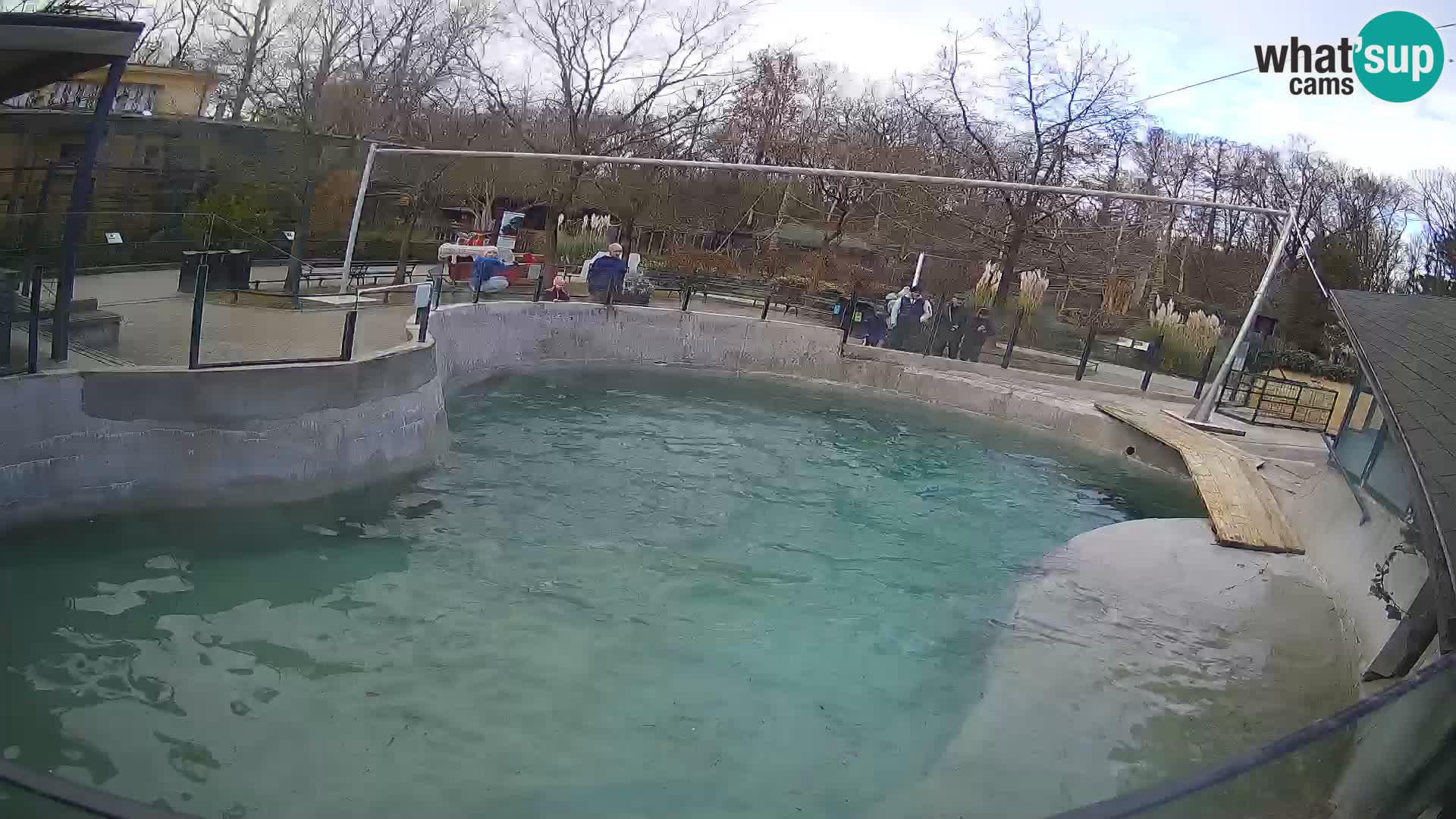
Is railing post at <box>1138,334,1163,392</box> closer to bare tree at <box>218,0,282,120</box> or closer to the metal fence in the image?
the metal fence

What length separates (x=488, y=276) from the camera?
18.2m

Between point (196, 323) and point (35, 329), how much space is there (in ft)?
4.19

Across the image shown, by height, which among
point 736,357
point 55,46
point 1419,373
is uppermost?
point 55,46

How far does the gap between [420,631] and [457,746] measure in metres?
1.74

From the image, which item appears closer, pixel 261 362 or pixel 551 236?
pixel 261 362

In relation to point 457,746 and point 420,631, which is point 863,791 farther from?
point 420,631

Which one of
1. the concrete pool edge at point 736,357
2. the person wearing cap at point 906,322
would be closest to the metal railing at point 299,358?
the concrete pool edge at point 736,357

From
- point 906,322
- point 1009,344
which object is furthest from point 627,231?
point 1009,344

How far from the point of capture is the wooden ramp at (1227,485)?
1045 cm

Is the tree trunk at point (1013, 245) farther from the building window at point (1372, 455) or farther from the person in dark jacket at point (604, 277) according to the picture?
the building window at point (1372, 455)

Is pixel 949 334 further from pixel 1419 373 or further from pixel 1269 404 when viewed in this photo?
pixel 1419 373

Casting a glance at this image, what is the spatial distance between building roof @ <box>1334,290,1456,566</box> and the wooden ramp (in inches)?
91.6

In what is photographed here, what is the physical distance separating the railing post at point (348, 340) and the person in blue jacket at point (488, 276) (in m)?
6.39

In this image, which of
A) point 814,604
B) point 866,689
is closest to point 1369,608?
point 866,689
